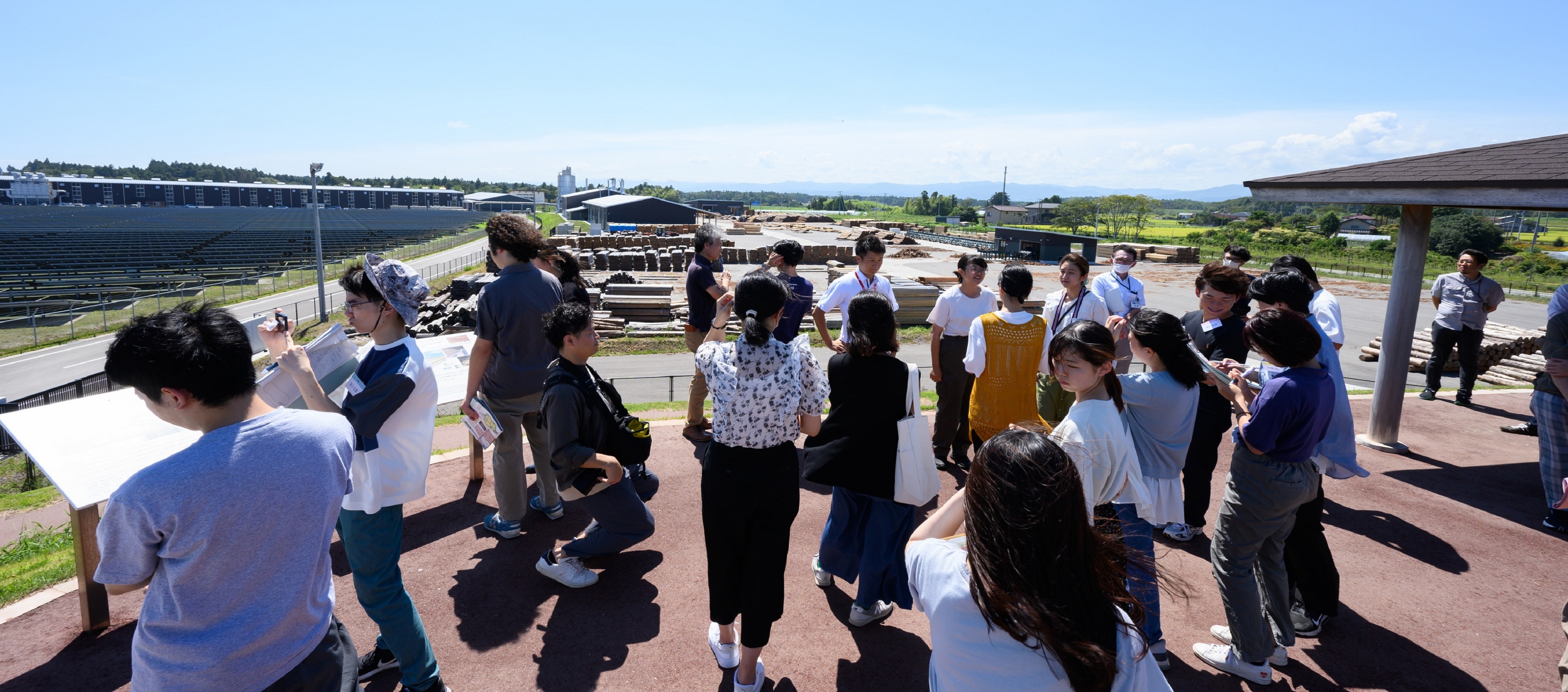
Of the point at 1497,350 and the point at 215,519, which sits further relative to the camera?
the point at 1497,350

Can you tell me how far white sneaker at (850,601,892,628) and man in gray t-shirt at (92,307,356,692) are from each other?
105 inches

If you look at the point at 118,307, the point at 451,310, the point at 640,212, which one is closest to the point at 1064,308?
the point at 451,310

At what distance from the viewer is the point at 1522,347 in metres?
13.1

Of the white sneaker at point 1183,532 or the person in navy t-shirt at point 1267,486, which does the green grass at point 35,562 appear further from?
the white sneaker at point 1183,532

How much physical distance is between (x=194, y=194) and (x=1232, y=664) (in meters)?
177

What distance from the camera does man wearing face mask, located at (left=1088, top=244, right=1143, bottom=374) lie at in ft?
22.0

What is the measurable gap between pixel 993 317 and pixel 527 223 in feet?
10.6

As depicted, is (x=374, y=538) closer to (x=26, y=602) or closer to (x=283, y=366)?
(x=283, y=366)

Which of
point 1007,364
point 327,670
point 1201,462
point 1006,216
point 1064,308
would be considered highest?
point 1006,216

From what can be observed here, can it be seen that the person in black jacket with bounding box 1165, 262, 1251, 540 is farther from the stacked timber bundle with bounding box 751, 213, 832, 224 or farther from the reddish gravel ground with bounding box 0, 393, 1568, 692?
the stacked timber bundle with bounding box 751, 213, 832, 224

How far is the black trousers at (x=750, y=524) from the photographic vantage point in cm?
332

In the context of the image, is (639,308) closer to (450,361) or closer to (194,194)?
(450,361)

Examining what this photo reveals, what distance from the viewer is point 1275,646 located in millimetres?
3873

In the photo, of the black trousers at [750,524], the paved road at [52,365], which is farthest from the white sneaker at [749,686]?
the paved road at [52,365]
